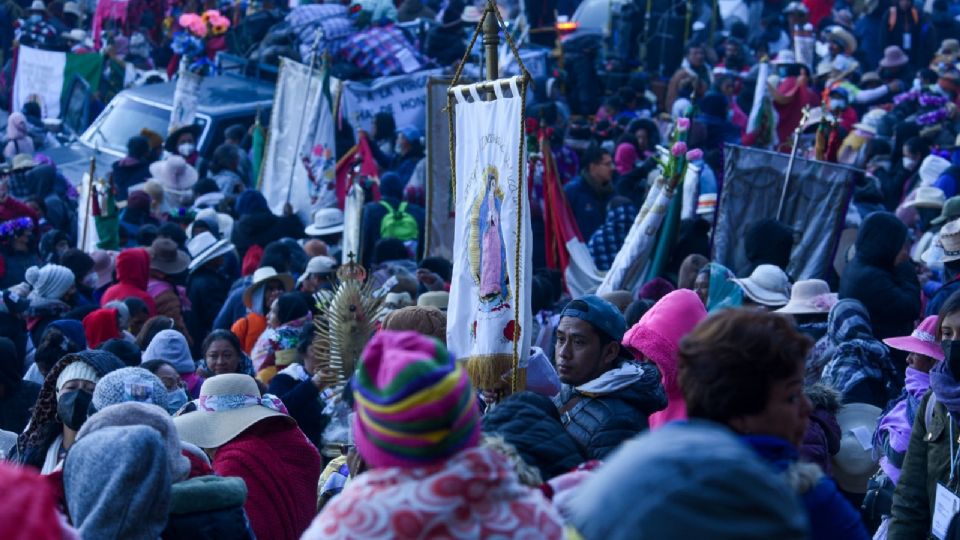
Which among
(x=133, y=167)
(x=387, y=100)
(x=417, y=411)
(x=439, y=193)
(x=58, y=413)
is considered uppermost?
(x=417, y=411)

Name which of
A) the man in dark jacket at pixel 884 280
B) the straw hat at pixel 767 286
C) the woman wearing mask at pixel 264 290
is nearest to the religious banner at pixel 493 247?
the straw hat at pixel 767 286

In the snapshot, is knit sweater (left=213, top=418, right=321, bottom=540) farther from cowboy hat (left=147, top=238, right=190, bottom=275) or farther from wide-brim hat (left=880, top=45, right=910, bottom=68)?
wide-brim hat (left=880, top=45, right=910, bottom=68)

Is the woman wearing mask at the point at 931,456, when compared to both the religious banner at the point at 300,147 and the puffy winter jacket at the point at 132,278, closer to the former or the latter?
the puffy winter jacket at the point at 132,278

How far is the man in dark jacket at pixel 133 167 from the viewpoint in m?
15.3

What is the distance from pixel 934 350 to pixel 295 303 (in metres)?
3.97

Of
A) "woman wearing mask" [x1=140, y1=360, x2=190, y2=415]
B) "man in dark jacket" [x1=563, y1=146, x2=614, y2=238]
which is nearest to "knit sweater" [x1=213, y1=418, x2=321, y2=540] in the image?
"woman wearing mask" [x1=140, y1=360, x2=190, y2=415]

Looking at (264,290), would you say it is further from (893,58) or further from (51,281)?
(893,58)

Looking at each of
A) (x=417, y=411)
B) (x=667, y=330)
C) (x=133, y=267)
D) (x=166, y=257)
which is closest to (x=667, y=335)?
(x=667, y=330)

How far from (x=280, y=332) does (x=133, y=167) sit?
7.55 m

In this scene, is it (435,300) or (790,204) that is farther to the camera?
(790,204)

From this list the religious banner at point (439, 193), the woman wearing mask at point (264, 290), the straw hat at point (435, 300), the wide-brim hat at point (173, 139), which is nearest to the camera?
the straw hat at point (435, 300)

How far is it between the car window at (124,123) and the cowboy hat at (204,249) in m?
5.99

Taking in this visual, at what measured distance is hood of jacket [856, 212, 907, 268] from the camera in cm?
805

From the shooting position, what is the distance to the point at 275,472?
17.8ft
